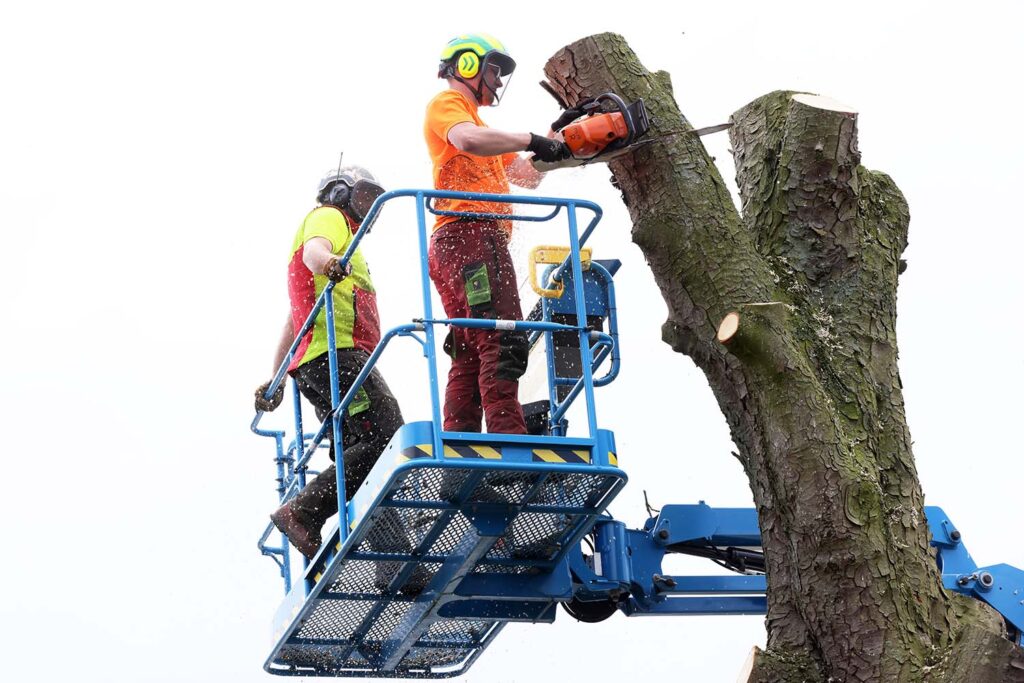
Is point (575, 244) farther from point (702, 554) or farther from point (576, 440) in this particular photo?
point (702, 554)

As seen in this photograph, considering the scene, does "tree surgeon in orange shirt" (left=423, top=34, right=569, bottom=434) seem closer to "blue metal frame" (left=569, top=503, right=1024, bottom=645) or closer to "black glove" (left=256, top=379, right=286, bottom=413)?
"blue metal frame" (left=569, top=503, right=1024, bottom=645)

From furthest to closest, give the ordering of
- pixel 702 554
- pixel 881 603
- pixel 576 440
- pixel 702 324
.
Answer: pixel 702 554
pixel 576 440
pixel 702 324
pixel 881 603

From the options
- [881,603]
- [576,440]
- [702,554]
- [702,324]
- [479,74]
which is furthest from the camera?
[702,554]

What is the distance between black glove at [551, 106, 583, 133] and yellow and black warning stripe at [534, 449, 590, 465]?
1362mm

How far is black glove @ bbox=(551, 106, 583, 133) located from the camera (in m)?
6.41

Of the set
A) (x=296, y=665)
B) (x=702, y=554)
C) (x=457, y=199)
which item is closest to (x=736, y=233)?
(x=457, y=199)

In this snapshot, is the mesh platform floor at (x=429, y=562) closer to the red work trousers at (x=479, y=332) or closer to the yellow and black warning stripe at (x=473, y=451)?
the yellow and black warning stripe at (x=473, y=451)

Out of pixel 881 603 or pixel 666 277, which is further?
pixel 666 277

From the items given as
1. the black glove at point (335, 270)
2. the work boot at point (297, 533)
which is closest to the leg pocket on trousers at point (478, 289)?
the black glove at point (335, 270)

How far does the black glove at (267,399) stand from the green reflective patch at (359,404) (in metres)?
1.07

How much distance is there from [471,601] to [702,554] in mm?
1233

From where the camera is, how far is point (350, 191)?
7543mm

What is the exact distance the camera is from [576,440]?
6250 mm

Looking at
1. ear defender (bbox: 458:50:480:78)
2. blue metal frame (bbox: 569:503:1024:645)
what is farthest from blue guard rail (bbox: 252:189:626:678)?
ear defender (bbox: 458:50:480:78)
